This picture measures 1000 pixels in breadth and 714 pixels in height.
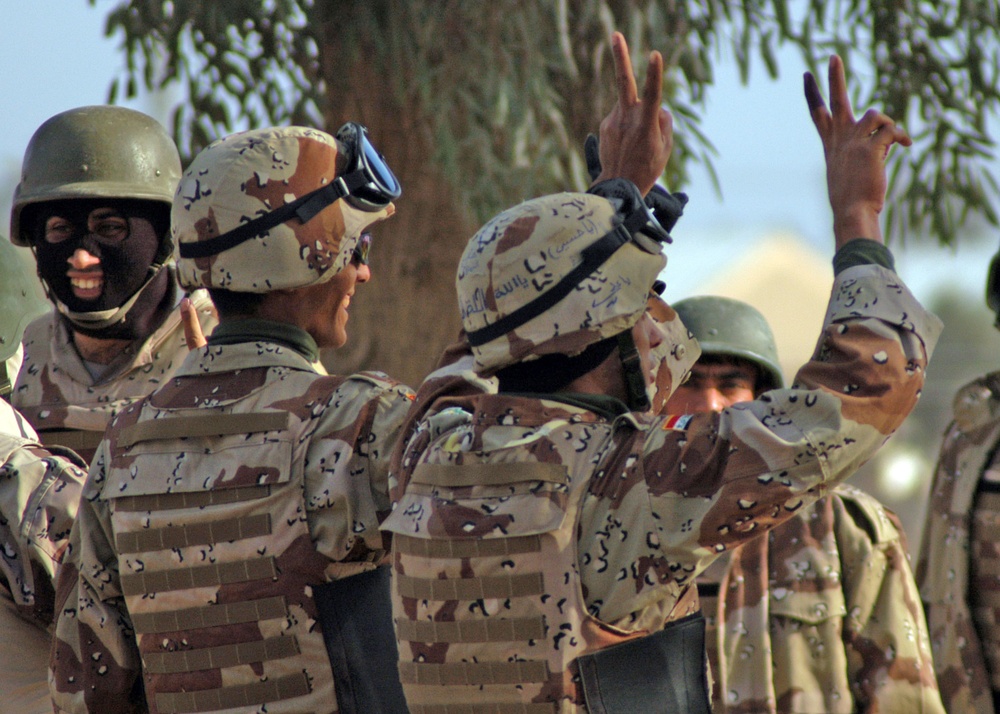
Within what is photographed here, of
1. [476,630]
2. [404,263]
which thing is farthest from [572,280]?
[404,263]

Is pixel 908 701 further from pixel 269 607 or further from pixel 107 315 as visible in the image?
pixel 107 315

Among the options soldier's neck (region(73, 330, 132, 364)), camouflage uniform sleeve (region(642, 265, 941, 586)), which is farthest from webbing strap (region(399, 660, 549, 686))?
soldier's neck (region(73, 330, 132, 364))

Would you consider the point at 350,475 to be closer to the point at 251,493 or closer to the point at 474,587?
the point at 251,493

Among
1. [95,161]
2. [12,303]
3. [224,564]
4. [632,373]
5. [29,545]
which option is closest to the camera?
[632,373]

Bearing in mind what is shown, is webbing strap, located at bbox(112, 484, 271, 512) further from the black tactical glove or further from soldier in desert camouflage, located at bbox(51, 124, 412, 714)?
the black tactical glove

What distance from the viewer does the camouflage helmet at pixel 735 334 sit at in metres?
4.69

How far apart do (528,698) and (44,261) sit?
8.24 feet

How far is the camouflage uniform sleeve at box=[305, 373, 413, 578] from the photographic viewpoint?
2.97 meters

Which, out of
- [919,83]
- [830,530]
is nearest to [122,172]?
[830,530]

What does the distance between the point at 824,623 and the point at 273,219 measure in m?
1.98

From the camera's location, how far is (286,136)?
3.26 m

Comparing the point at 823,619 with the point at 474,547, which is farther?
the point at 823,619

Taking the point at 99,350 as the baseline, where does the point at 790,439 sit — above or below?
below

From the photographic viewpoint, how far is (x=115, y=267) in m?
4.44
